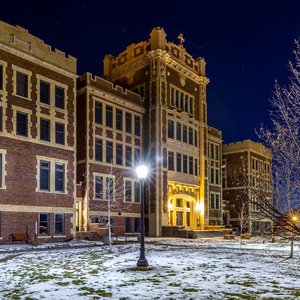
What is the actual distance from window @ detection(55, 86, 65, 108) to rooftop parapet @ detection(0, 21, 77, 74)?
184cm

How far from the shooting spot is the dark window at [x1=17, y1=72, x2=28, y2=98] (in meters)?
31.5

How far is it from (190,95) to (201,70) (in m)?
4.57

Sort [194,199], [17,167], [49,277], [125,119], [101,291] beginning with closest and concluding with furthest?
[101,291]
[49,277]
[17,167]
[125,119]
[194,199]

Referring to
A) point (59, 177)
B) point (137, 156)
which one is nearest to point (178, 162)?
point (137, 156)

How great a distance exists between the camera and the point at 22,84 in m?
31.8

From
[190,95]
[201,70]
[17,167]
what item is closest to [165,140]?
[190,95]

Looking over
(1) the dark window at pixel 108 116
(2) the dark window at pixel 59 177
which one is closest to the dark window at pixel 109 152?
(1) the dark window at pixel 108 116

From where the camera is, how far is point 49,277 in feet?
45.5

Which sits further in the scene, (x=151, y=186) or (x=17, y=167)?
(x=151, y=186)

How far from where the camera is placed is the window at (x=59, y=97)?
34406mm

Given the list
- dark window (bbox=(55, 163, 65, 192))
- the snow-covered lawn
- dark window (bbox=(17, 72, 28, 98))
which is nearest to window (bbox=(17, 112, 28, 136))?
dark window (bbox=(17, 72, 28, 98))

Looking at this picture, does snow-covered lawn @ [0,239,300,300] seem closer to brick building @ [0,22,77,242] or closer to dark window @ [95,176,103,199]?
brick building @ [0,22,77,242]

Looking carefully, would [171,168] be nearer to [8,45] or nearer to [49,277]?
[8,45]

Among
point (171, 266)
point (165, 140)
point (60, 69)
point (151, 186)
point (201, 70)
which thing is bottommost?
point (171, 266)
